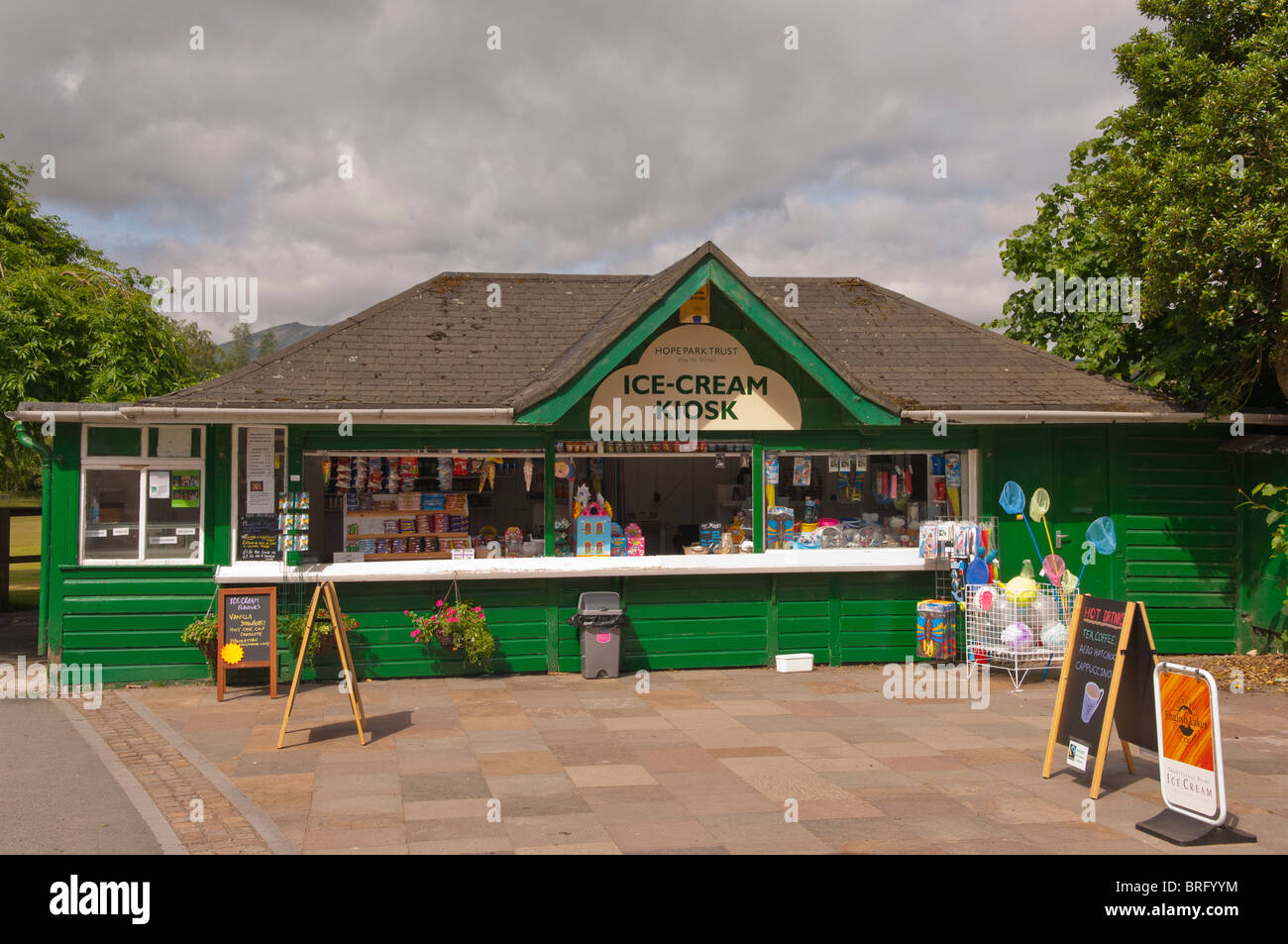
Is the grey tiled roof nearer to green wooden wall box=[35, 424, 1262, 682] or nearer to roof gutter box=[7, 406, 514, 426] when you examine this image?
roof gutter box=[7, 406, 514, 426]

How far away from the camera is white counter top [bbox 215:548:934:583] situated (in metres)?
11.4

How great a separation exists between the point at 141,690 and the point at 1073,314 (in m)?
13.4

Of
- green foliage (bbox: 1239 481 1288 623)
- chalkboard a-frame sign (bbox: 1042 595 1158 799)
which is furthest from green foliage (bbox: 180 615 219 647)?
green foliage (bbox: 1239 481 1288 623)

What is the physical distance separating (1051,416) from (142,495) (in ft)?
32.8

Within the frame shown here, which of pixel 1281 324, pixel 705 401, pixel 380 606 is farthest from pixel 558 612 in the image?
pixel 1281 324

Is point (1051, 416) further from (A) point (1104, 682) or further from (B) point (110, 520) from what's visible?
(B) point (110, 520)

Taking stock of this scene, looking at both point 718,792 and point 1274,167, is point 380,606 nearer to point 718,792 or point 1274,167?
point 718,792

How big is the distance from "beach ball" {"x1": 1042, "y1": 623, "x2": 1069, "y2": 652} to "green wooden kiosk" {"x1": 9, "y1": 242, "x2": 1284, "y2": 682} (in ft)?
4.53

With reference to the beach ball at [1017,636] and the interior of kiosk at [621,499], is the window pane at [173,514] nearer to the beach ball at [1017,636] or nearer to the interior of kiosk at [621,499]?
the interior of kiosk at [621,499]

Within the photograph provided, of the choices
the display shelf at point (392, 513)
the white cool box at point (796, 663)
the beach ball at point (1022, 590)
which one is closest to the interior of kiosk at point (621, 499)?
the display shelf at point (392, 513)

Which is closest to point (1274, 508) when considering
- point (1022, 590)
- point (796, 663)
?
point (1022, 590)

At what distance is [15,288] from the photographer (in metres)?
13.8

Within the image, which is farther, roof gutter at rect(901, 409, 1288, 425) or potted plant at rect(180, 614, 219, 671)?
roof gutter at rect(901, 409, 1288, 425)

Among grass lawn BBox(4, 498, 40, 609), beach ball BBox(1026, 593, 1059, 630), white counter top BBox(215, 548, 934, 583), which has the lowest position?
grass lawn BBox(4, 498, 40, 609)
